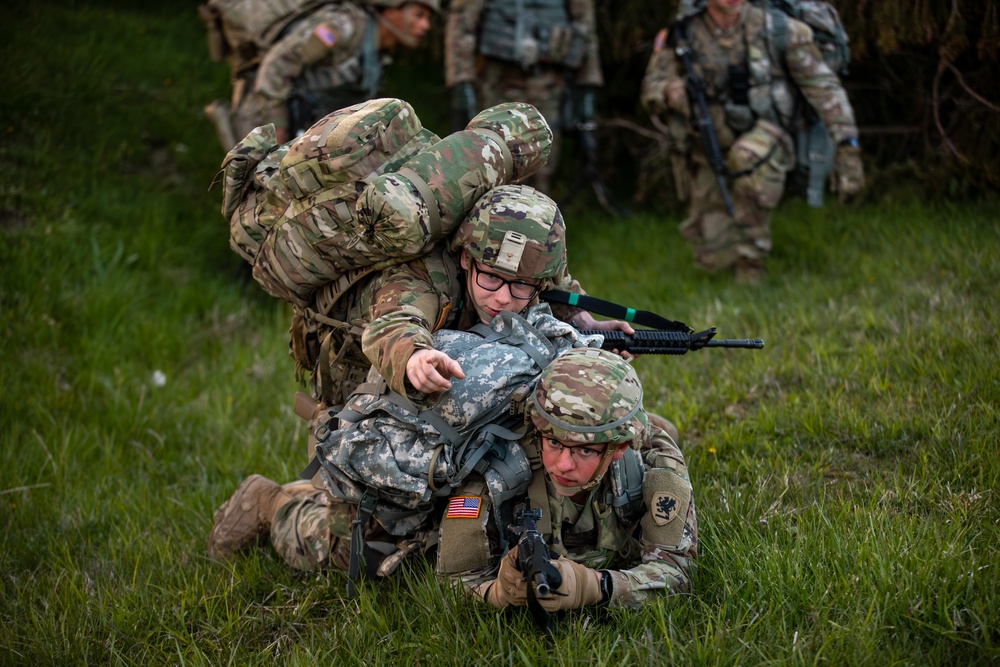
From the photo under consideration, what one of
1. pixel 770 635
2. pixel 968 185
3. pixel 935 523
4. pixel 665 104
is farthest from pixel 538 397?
pixel 968 185

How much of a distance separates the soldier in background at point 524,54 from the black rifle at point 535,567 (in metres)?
5.26

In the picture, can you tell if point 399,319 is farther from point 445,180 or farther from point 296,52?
point 296,52

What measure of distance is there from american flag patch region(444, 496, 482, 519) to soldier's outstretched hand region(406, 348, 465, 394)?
0.47 meters

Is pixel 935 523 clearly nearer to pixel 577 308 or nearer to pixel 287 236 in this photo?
pixel 577 308

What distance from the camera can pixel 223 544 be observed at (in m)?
4.05

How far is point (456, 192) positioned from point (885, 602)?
1889 mm

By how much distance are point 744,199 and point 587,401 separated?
4.51 m

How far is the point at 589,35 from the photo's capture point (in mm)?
7918

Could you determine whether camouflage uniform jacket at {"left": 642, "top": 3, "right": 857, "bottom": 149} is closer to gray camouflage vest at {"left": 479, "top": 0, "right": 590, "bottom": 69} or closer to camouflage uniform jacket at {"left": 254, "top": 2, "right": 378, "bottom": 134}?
gray camouflage vest at {"left": 479, "top": 0, "right": 590, "bottom": 69}

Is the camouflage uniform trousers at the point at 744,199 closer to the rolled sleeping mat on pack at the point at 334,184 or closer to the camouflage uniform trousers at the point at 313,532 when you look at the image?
the rolled sleeping mat on pack at the point at 334,184

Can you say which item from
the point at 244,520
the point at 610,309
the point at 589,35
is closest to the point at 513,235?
the point at 610,309

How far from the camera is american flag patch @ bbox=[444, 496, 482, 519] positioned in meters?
3.11

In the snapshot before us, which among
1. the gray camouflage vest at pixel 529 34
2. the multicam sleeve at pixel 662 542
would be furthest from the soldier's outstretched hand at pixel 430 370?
the gray camouflage vest at pixel 529 34

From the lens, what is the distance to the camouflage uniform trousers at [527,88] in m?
8.04
